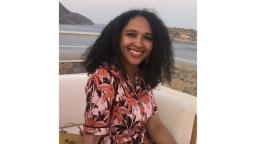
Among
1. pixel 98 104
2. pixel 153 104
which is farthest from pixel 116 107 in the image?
pixel 153 104

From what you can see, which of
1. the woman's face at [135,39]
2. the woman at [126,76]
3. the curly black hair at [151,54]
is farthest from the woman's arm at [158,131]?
the woman's face at [135,39]

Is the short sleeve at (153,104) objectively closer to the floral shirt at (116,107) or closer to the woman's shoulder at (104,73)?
the floral shirt at (116,107)

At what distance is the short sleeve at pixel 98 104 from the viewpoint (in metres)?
1.10

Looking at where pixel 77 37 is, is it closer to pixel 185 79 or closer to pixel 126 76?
pixel 126 76

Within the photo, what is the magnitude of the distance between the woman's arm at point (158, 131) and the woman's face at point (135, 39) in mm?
218

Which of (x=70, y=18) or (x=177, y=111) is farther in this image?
(x=177, y=111)

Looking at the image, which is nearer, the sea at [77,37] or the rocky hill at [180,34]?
the sea at [77,37]

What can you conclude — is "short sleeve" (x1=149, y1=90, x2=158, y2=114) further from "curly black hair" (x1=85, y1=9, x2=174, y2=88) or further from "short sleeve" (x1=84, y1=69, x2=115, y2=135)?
"short sleeve" (x1=84, y1=69, x2=115, y2=135)

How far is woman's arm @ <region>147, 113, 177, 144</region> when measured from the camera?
126cm

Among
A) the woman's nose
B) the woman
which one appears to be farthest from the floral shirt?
the woman's nose

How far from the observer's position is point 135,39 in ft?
3.81

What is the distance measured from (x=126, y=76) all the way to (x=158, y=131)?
239 millimetres
